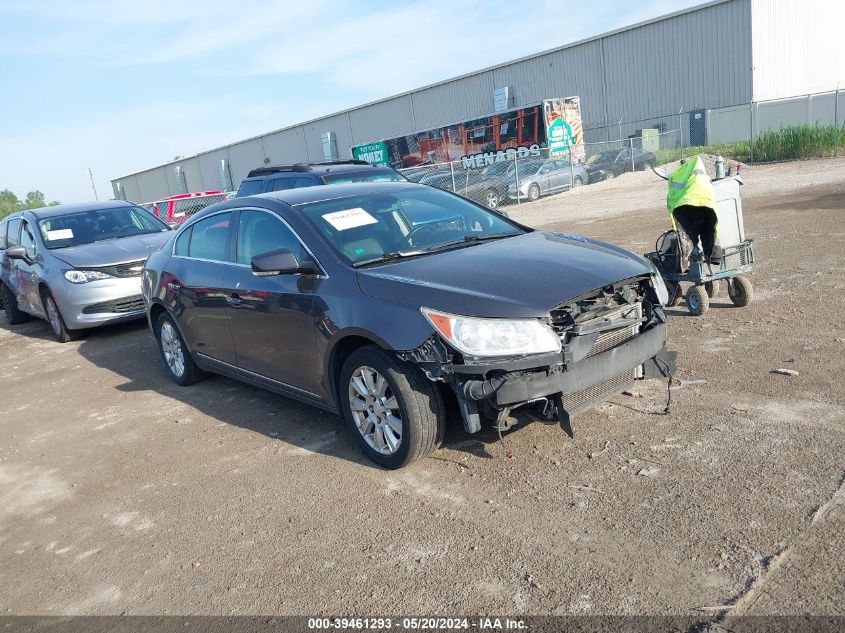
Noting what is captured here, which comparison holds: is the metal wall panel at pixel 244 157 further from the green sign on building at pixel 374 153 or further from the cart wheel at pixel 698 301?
the cart wheel at pixel 698 301

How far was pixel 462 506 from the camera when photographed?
3.73 m

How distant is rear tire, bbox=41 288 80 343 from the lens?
9170mm

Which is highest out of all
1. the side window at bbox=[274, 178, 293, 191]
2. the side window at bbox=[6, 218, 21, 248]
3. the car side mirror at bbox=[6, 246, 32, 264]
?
the side window at bbox=[274, 178, 293, 191]

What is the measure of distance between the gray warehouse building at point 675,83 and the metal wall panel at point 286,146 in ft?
50.3

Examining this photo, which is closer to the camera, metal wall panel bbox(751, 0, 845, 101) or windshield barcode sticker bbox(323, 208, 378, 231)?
windshield barcode sticker bbox(323, 208, 378, 231)

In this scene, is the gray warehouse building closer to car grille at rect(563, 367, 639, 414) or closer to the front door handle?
car grille at rect(563, 367, 639, 414)

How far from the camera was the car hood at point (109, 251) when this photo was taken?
885cm


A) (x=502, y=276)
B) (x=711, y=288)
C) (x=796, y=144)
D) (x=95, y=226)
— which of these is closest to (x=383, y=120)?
(x=796, y=144)

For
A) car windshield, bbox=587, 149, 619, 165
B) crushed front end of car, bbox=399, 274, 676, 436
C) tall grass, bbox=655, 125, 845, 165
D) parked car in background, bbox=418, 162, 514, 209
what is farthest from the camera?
car windshield, bbox=587, 149, 619, 165

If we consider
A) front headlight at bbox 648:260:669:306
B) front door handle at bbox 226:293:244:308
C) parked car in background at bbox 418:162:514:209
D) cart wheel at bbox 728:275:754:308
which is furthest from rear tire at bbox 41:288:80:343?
parked car in background at bbox 418:162:514:209

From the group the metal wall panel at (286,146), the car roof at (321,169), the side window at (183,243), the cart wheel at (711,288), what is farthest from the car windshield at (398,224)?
the metal wall panel at (286,146)

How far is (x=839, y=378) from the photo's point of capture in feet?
15.6

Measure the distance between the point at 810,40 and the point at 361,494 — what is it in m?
41.5

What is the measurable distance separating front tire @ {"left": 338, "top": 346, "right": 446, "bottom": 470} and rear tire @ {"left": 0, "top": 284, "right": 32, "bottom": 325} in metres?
8.97
